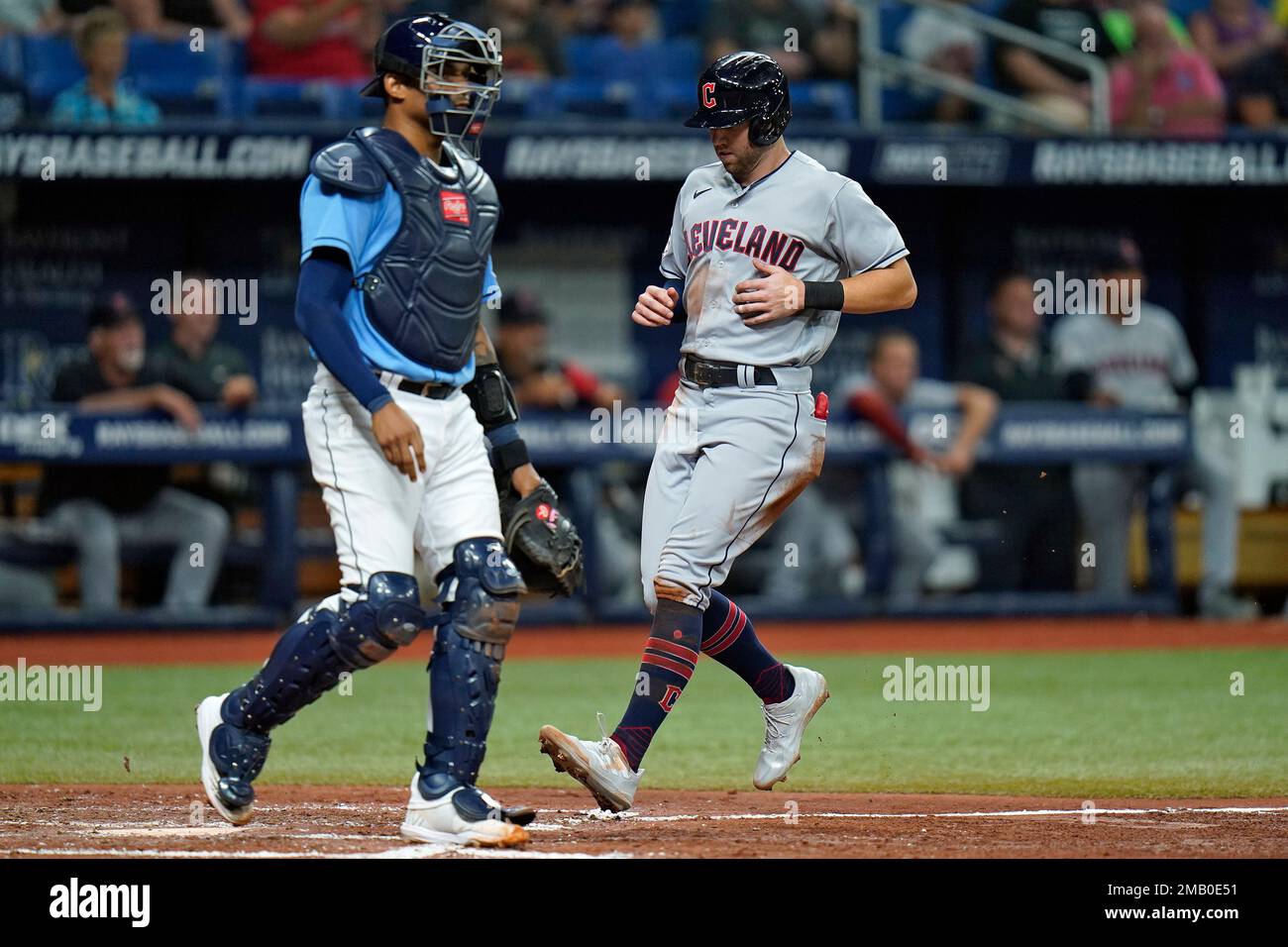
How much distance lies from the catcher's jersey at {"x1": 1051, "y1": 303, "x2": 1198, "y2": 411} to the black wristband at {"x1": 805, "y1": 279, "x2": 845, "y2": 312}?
6.96 m

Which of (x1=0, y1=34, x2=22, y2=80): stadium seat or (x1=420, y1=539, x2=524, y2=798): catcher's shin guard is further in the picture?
(x1=0, y1=34, x2=22, y2=80): stadium seat

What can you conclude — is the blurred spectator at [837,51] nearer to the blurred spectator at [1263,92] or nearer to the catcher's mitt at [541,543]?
the blurred spectator at [1263,92]

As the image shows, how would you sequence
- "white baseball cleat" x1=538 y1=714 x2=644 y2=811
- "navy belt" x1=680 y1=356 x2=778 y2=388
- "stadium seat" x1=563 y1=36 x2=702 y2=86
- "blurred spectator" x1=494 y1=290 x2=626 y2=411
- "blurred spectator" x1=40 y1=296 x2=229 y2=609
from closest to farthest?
"white baseball cleat" x1=538 y1=714 x2=644 y2=811
"navy belt" x1=680 y1=356 x2=778 y2=388
"blurred spectator" x1=40 y1=296 x2=229 y2=609
"blurred spectator" x1=494 y1=290 x2=626 y2=411
"stadium seat" x1=563 y1=36 x2=702 y2=86

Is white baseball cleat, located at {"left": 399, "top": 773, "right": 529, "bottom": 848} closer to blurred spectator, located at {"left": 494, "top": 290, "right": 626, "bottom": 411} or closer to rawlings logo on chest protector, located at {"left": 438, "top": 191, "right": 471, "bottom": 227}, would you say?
rawlings logo on chest protector, located at {"left": 438, "top": 191, "right": 471, "bottom": 227}

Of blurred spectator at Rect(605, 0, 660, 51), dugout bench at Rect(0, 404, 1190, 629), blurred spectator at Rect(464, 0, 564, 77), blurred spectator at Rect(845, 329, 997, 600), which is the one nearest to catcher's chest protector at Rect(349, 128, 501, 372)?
dugout bench at Rect(0, 404, 1190, 629)

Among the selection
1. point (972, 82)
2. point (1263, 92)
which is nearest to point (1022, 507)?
point (972, 82)

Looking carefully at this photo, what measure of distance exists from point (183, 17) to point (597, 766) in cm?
825

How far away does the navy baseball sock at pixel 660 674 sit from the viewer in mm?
4805

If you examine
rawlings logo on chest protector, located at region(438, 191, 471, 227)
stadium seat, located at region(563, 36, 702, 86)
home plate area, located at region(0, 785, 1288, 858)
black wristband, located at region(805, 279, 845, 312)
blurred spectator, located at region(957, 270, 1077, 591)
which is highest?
stadium seat, located at region(563, 36, 702, 86)

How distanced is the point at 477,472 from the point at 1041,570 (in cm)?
714

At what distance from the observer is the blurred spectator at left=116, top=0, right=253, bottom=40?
1128 centimetres

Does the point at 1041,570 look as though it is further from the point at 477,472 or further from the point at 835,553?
the point at 477,472

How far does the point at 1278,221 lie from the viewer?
12969 mm

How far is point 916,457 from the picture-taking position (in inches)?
417
